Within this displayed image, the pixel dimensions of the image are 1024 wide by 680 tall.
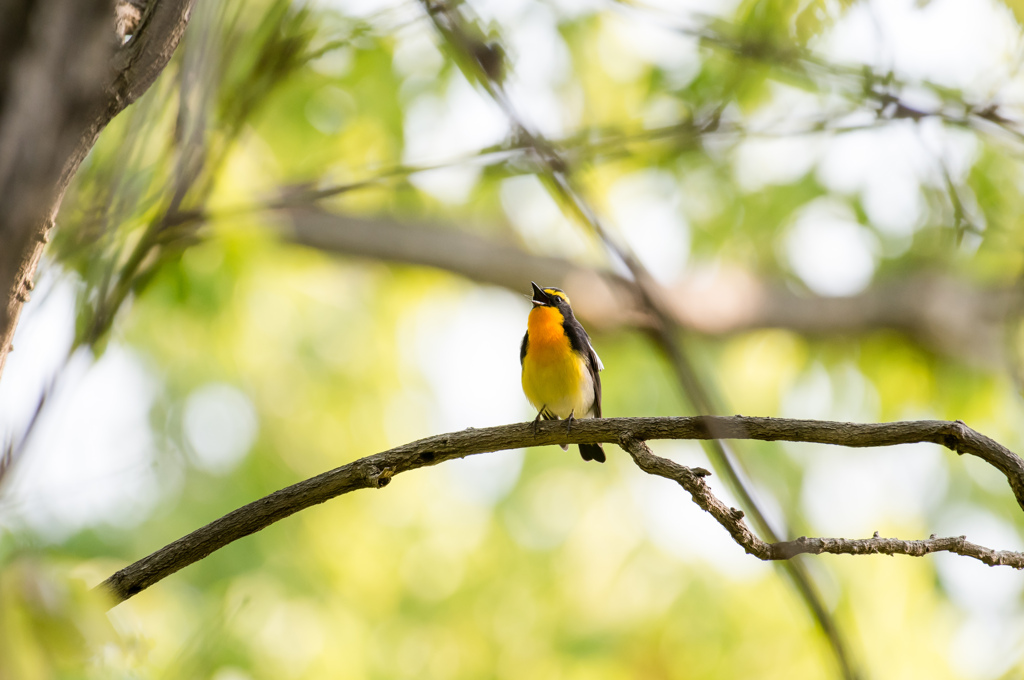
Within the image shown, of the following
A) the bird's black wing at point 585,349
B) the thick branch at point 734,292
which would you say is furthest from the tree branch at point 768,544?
the thick branch at point 734,292

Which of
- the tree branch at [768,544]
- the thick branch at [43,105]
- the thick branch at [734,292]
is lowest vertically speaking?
the thick branch at [734,292]

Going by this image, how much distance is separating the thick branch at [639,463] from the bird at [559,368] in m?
2.67

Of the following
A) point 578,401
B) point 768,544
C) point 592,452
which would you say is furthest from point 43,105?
point 592,452

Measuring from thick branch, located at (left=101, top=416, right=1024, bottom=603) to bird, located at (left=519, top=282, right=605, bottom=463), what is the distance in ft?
8.77

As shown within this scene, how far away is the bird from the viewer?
5152 millimetres

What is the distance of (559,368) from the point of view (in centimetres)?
512

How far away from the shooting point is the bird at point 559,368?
16.9 feet

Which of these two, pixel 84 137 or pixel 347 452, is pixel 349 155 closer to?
pixel 347 452

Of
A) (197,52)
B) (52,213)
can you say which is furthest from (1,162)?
(197,52)

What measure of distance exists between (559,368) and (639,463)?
9.18 feet

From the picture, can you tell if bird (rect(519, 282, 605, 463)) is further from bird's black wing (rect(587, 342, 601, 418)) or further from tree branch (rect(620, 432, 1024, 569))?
tree branch (rect(620, 432, 1024, 569))

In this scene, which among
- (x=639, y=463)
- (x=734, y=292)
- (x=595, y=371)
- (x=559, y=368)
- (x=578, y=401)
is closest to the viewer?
(x=639, y=463)

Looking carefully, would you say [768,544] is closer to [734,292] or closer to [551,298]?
[551,298]

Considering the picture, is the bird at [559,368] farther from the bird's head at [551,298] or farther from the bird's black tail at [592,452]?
the bird's head at [551,298]
